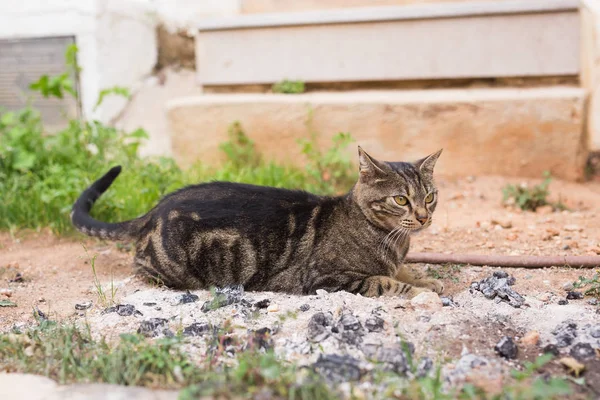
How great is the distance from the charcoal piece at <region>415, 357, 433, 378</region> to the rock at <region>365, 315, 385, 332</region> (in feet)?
1.06

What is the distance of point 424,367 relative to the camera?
96.4 inches

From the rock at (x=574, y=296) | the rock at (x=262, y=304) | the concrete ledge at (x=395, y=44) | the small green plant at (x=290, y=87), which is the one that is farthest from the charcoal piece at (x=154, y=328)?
the concrete ledge at (x=395, y=44)

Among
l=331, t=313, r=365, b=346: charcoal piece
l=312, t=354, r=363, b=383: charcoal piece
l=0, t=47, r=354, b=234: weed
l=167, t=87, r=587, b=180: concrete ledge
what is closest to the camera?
l=312, t=354, r=363, b=383: charcoal piece

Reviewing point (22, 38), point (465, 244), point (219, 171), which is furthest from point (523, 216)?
point (22, 38)

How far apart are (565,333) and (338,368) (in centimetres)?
103

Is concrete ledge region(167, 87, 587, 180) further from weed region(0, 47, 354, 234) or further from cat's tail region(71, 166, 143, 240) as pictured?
cat's tail region(71, 166, 143, 240)

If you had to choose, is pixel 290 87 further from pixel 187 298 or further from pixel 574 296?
pixel 574 296

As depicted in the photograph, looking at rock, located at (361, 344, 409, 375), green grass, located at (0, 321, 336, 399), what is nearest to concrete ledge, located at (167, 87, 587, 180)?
rock, located at (361, 344, 409, 375)

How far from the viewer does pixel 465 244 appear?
4402mm

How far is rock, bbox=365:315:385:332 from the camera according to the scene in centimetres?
281

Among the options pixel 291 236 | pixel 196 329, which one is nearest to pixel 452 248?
pixel 291 236

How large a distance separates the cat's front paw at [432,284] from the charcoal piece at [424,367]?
106 cm

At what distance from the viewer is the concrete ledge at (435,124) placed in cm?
556

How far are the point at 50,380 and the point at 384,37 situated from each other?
4418 mm
